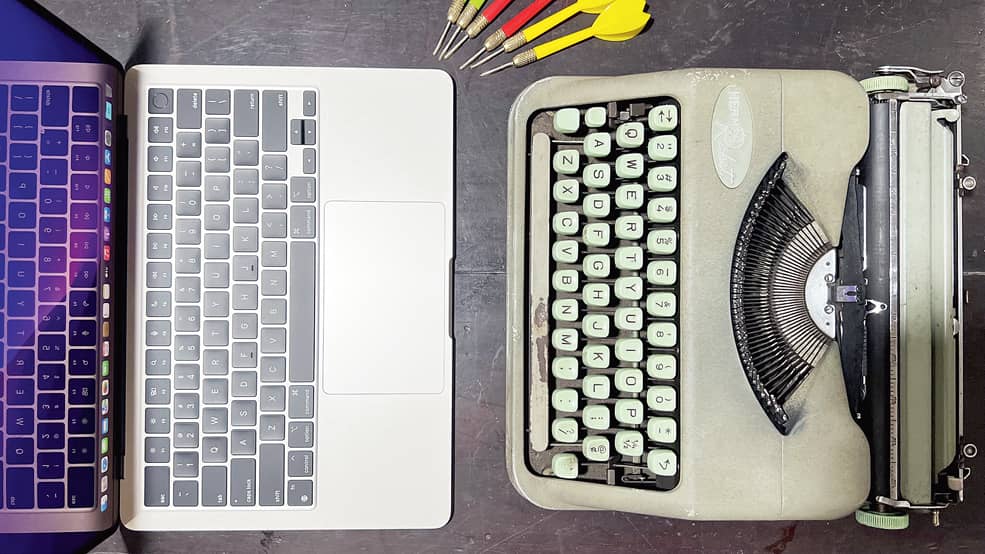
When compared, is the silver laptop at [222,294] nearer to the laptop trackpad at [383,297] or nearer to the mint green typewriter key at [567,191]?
the laptop trackpad at [383,297]

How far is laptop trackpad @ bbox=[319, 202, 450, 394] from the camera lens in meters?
1.05

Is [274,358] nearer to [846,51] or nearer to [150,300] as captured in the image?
[150,300]

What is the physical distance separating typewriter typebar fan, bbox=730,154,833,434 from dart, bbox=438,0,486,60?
52 centimetres

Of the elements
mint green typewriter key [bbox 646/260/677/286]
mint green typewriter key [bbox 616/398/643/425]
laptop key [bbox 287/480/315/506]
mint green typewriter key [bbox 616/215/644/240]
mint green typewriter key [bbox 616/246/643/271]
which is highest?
mint green typewriter key [bbox 616/215/644/240]

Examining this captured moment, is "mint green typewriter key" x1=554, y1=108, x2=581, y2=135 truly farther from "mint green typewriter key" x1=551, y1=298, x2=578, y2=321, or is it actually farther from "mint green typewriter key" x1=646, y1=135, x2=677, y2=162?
"mint green typewriter key" x1=551, y1=298, x2=578, y2=321

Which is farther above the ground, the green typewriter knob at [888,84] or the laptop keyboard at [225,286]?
the green typewriter knob at [888,84]

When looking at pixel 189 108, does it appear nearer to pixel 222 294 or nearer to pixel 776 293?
pixel 222 294

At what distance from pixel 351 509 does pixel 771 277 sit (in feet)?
2.31

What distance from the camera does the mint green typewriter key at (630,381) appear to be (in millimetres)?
980

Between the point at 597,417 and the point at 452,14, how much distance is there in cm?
67

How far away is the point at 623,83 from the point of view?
990 mm

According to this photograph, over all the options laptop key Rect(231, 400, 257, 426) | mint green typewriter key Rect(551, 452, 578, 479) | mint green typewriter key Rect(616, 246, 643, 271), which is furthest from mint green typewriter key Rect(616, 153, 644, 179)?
laptop key Rect(231, 400, 257, 426)

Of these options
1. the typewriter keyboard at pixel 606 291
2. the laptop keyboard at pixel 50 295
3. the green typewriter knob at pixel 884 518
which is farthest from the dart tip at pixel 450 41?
the green typewriter knob at pixel 884 518

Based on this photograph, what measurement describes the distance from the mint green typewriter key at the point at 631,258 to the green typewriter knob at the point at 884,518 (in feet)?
1.57
